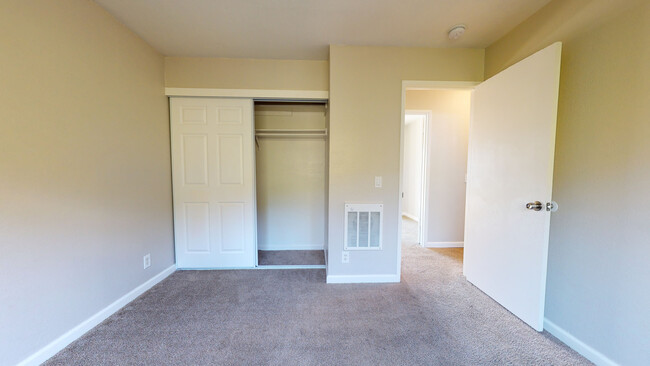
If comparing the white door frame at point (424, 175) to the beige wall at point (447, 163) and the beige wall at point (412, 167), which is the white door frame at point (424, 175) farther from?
the beige wall at point (412, 167)

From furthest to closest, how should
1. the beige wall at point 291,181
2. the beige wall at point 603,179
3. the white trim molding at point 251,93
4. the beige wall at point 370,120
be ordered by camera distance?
1. the beige wall at point 291,181
2. the white trim molding at point 251,93
3. the beige wall at point 370,120
4. the beige wall at point 603,179

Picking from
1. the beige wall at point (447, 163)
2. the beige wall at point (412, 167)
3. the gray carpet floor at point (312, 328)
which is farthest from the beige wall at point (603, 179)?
the beige wall at point (412, 167)

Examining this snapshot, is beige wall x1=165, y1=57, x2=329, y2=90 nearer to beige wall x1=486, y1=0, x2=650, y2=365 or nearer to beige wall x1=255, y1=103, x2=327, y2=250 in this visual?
beige wall x1=255, y1=103, x2=327, y2=250

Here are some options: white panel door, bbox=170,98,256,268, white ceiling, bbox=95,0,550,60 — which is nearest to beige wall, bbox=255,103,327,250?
white panel door, bbox=170,98,256,268

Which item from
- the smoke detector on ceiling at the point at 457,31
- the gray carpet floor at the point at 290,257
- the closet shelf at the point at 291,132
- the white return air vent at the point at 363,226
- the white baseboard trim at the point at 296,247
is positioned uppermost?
the smoke detector on ceiling at the point at 457,31

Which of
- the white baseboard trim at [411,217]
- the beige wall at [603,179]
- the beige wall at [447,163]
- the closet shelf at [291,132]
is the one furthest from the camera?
the white baseboard trim at [411,217]

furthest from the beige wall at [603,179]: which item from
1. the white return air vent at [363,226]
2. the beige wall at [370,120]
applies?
the white return air vent at [363,226]

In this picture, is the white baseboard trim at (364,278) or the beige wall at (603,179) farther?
the white baseboard trim at (364,278)

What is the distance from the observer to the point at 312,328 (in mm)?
1697

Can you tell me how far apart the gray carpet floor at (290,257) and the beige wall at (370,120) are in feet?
2.11

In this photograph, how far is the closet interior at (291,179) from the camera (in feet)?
10.3

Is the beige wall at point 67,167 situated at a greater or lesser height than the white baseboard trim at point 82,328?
greater

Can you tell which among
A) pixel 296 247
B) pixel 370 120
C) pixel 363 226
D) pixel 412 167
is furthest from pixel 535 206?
pixel 412 167

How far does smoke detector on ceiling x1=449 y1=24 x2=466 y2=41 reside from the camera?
1955 mm
